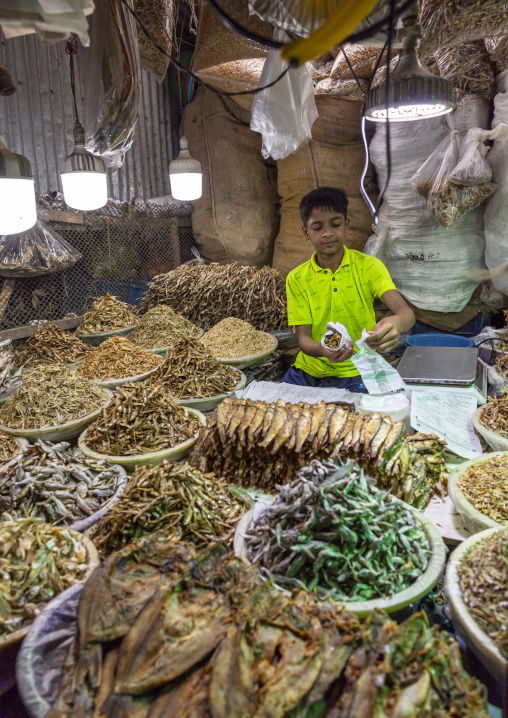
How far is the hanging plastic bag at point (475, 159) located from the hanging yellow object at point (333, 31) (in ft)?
9.14

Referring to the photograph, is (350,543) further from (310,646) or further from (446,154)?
(446,154)

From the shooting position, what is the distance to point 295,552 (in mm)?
1331

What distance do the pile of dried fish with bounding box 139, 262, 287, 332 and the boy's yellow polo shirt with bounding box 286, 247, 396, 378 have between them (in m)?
1.51

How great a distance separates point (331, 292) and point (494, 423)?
5.55ft

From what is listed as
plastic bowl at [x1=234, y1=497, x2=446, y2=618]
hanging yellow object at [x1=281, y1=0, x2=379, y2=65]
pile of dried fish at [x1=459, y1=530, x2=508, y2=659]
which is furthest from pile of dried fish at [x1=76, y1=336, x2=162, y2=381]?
pile of dried fish at [x1=459, y1=530, x2=508, y2=659]

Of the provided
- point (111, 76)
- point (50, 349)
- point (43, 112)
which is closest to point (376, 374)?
point (111, 76)

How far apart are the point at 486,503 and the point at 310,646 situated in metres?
0.99

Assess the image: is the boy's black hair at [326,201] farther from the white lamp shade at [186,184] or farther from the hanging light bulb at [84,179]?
the white lamp shade at [186,184]

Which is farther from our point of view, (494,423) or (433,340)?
(433,340)

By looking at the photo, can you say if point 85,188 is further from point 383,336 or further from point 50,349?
point 383,336

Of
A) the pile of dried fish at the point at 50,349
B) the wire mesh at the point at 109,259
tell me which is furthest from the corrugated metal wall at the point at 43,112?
the pile of dried fish at the point at 50,349

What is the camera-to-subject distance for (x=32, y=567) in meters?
1.39

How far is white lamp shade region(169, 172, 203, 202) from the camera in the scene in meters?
5.21

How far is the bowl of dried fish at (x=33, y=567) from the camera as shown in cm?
129
